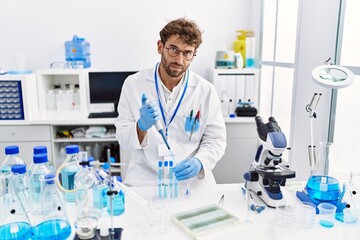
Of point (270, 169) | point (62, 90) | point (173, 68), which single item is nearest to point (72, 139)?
point (62, 90)

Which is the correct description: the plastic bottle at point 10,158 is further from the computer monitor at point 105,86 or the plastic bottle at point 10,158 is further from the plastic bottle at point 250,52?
the plastic bottle at point 250,52

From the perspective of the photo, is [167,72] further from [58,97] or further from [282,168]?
[58,97]

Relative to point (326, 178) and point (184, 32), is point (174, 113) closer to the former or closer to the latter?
point (184, 32)

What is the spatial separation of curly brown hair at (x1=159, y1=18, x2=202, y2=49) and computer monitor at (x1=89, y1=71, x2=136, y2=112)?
1.48 meters

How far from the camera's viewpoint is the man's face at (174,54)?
1695 millimetres

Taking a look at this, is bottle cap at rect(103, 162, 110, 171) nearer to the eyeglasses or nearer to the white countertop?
the eyeglasses

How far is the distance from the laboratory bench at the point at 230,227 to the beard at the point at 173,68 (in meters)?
0.71

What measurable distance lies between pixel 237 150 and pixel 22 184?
2174mm

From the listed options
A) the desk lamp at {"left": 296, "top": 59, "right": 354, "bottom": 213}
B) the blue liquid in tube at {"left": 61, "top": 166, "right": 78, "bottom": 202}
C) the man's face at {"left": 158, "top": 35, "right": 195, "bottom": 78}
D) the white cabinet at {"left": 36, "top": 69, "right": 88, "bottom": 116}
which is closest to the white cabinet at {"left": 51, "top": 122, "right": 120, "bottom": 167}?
the white cabinet at {"left": 36, "top": 69, "right": 88, "bottom": 116}

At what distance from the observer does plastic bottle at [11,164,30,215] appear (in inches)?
42.8

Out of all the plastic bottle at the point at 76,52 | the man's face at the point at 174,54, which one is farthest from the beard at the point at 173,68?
the plastic bottle at the point at 76,52

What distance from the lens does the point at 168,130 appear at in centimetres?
183

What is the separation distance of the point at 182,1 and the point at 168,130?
200cm

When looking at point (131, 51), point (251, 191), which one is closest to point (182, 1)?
point (131, 51)
